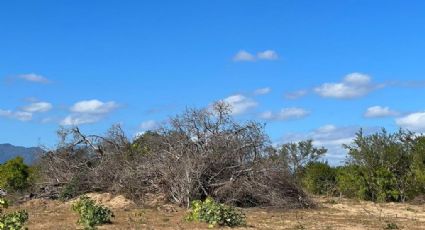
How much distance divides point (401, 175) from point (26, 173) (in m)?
19.6

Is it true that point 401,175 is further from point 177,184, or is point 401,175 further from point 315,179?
point 177,184

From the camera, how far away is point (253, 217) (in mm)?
18906

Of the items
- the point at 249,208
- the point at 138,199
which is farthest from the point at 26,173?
the point at 249,208

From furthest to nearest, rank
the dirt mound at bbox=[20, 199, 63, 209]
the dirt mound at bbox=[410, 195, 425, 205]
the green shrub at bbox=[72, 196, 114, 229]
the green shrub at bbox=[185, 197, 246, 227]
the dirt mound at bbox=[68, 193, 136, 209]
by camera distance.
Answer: the dirt mound at bbox=[410, 195, 425, 205] < the dirt mound at bbox=[20, 199, 63, 209] < the dirt mound at bbox=[68, 193, 136, 209] < the green shrub at bbox=[185, 197, 246, 227] < the green shrub at bbox=[72, 196, 114, 229]

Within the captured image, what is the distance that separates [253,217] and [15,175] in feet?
52.6

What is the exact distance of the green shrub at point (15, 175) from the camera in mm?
29419

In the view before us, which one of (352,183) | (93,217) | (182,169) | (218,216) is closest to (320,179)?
(352,183)

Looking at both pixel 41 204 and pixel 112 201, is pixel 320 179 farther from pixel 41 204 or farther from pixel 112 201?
pixel 41 204

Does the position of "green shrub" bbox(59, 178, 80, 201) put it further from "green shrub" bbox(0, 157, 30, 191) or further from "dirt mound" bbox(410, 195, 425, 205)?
"dirt mound" bbox(410, 195, 425, 205)

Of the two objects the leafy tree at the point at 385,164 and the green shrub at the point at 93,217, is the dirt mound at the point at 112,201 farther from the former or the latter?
the leafy tree at the point at 385,164

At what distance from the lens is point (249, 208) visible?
21.9 m

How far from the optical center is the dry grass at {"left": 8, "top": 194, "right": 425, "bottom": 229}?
15969 millimetres

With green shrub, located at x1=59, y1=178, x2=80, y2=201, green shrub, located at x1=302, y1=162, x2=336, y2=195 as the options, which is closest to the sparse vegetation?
green shrub, located at x1=59, y1=178, x2=80, y2=201

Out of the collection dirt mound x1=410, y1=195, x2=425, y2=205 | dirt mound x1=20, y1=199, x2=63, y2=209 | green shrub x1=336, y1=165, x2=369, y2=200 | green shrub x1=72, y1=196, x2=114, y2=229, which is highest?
green shrub x1=336, y1=165, x2=369, y2=200
